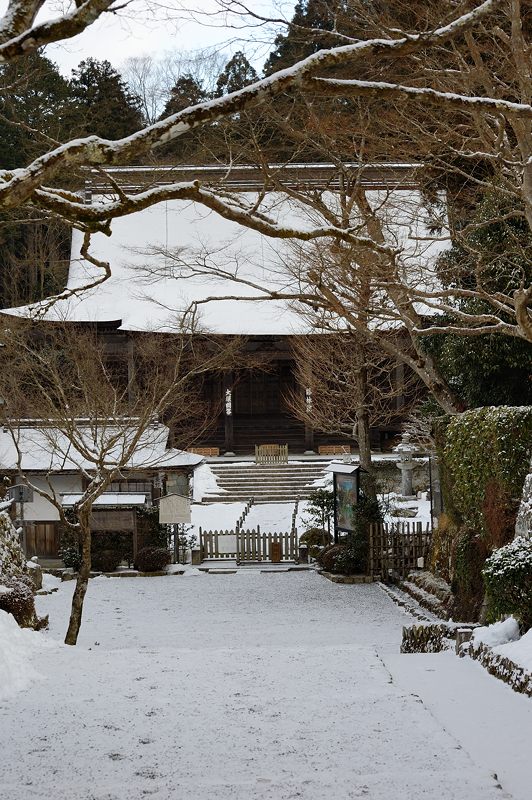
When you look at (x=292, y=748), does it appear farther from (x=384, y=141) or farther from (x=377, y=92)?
(x=384, y=141)

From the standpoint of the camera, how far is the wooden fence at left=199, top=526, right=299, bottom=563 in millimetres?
22547

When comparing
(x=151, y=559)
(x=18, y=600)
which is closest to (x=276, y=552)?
(x=151, y=559)

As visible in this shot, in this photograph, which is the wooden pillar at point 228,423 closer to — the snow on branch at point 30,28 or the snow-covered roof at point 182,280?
the snow-covered roof at point 182,280

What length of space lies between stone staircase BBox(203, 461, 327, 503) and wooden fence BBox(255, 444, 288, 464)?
57 cm

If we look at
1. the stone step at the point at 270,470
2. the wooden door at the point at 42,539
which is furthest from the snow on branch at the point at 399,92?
the stone step at the point at 270,470

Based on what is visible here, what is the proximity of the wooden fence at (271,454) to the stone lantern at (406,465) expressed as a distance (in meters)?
4.91

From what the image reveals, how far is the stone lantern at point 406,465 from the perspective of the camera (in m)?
28.7

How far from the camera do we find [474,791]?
495cm

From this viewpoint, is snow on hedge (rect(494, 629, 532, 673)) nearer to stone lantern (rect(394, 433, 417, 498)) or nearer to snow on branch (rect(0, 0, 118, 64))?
snow on branch (rect(0, 0, 118, 64))

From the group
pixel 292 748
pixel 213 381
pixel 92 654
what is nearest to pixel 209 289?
pixel 213 381

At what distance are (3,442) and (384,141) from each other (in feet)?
53.6

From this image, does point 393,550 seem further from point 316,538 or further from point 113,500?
point 113,500

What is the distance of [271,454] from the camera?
33.1 meters

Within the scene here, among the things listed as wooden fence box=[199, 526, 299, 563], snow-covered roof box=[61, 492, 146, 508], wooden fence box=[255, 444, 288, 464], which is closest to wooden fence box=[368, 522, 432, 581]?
wooden fence box=[199, 526, 299, 563]
